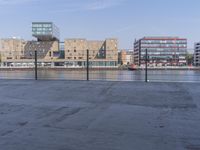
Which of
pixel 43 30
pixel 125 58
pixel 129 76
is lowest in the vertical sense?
pixel 129 76

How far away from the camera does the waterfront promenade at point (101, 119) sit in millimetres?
4957

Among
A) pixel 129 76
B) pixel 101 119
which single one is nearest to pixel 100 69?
pixel 129 76

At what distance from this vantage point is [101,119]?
6727 millimetres

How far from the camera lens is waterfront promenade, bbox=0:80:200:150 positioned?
4957 millimetres

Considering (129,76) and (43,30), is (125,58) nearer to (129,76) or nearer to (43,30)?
(129,76)

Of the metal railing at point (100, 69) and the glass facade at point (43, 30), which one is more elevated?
the glass facade at point (43, 30)

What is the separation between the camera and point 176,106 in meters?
8.25

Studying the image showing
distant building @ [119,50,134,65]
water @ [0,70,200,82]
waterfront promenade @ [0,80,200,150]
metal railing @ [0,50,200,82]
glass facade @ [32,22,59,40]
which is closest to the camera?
waterfront promenade @ [0,80,200,150]

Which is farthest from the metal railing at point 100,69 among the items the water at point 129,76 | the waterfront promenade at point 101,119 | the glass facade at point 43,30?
the glass facade at point 43,30

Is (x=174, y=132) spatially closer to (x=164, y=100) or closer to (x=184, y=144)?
(x=184, y=144)

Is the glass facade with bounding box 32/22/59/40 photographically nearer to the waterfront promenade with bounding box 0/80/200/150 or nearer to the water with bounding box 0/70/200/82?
the water with bounding box 0/70/200/82

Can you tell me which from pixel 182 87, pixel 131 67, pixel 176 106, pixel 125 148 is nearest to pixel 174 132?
pixel 125 148

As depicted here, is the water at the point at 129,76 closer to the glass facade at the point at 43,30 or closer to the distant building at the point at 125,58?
the distant building at the point at 125,58

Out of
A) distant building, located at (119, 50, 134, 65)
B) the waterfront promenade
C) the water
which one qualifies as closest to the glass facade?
the water
